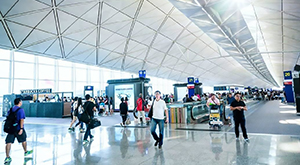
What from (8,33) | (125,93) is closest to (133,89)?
(125,93)

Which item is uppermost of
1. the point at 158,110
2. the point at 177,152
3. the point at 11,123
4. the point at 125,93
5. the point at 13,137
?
the point at 125,93

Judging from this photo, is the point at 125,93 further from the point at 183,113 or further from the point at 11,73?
the point at 11,73

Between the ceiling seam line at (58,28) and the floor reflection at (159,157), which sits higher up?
the ceiling seam line at (58,28)

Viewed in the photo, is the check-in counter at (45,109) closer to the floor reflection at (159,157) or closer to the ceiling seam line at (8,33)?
the ceiling seam line at (8,33)

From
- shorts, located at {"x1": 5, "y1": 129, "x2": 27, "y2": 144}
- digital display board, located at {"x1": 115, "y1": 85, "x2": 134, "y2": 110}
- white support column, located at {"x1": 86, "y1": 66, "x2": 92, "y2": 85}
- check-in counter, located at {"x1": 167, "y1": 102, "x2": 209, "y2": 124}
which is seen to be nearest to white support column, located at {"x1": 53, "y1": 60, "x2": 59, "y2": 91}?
white support column, located at {"x1": 86, "y1": 66, "x2": 92, "y2": 85}

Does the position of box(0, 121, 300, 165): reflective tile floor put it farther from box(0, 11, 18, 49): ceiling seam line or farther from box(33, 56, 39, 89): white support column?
box(33, 56, 39, 89): white support column

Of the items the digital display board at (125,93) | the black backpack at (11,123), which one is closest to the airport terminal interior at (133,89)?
the black backpack at (11,123)

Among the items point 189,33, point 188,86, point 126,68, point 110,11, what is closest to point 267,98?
point 188,86

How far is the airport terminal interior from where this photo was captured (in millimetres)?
5535

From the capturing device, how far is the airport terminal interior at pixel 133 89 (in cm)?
554

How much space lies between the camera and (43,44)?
18984mm

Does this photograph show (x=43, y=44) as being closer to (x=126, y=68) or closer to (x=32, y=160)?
(x=126, y=68)

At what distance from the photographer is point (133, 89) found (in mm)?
21281

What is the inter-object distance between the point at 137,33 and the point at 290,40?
57.2 ft
